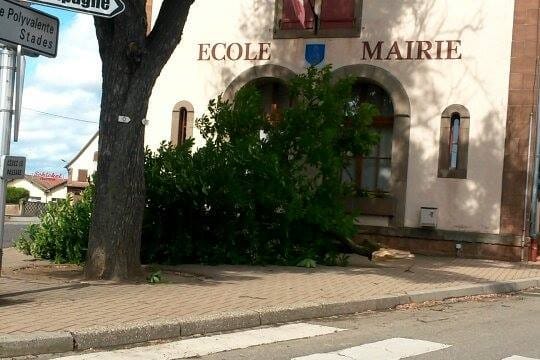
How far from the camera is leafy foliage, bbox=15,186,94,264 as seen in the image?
12.2 m

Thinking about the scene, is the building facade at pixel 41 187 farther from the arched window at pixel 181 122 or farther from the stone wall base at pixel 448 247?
the stone wall base at pixel 448 247

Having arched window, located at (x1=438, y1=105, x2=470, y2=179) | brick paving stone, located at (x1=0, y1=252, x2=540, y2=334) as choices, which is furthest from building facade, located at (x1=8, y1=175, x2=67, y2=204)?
brick paving stone, located at (x1=0, y1=252, x2=540, y2=334)

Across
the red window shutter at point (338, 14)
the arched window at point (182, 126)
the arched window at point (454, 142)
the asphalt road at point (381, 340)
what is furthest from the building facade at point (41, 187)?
the asphalt road at point (381, 340)

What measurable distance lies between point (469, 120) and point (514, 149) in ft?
4.18

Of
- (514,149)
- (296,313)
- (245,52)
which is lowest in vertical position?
(296,313)

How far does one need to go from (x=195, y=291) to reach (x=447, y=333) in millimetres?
3381

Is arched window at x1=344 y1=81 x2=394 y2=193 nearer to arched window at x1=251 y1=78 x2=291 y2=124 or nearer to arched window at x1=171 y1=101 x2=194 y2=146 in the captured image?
arched window at x1=251 y1=78 x2=291 y2=124

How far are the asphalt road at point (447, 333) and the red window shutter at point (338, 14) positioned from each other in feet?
31.1

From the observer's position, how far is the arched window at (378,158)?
1808 centimetres

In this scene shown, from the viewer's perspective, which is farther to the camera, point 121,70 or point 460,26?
point 460,26

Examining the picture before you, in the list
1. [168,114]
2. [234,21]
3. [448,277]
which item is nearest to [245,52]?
[234,21]

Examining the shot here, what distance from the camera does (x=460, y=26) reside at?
17078 mm

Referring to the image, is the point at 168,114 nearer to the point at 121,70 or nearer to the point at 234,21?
the point at 234,21

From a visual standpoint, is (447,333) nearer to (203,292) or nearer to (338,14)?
(203,292)
